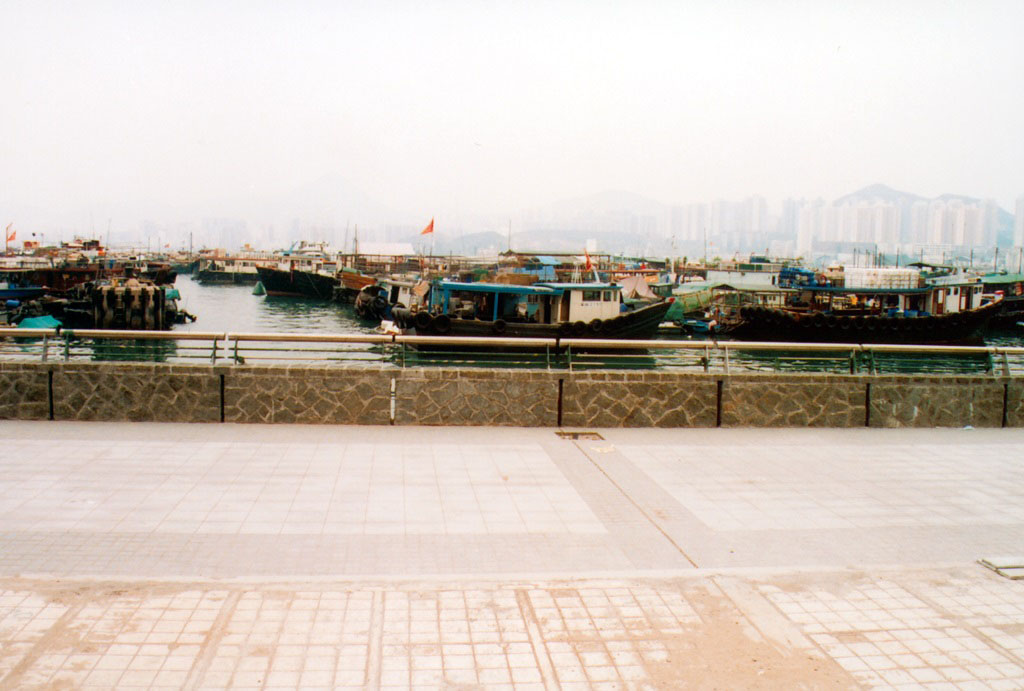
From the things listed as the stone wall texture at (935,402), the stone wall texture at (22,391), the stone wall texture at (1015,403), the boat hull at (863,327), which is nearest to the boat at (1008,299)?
the boat hull at (863,327)

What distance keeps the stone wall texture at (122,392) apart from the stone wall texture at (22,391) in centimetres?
15

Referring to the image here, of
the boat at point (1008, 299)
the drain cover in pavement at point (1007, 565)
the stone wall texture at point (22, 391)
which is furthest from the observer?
the boat at point (1008, 299)

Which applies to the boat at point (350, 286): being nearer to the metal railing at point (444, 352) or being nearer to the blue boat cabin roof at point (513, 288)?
the blue boat cabin roof at point (513, 288)

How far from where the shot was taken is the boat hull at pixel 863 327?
41.6m

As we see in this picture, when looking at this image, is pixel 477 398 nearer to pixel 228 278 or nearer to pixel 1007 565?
pixel 1007 565

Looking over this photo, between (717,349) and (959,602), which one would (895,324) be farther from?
(959,602)

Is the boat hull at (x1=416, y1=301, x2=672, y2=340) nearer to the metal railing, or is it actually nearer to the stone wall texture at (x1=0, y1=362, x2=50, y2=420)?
the metal railing

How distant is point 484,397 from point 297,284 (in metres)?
75.4

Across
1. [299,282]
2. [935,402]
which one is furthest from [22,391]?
[299,282]

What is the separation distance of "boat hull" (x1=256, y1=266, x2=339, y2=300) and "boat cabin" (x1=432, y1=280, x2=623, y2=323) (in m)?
44.8

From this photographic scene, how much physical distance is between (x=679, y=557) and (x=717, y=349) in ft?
16.4

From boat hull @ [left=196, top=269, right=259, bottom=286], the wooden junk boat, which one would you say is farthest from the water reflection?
the wooden junk boat

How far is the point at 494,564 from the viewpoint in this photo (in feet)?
16.8

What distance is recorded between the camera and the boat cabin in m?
31.3
